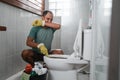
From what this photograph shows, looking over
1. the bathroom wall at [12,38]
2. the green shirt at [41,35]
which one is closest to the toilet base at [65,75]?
the green shirt at [41,35]

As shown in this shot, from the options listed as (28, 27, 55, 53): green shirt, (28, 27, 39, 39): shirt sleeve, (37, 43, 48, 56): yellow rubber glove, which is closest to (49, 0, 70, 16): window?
(28, 27, 55, 53): green shirt

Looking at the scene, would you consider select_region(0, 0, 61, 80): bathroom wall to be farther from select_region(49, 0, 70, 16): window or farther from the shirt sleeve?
select_region(49, 0, 70, 16): window

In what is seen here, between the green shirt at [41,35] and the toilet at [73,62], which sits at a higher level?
the green shirt at [41,35]

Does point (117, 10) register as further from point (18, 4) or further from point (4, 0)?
point (18, 4)

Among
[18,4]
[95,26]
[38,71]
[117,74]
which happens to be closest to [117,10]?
[117,74]

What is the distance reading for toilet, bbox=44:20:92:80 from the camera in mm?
1847

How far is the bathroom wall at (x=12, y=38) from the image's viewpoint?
1.83m

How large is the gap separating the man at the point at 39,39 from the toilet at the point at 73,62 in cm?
26

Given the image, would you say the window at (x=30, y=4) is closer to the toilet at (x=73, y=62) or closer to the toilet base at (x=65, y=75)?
the toilet at (x=73, y=62)

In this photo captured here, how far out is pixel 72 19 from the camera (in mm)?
3234

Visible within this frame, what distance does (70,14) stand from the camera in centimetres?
A: 323

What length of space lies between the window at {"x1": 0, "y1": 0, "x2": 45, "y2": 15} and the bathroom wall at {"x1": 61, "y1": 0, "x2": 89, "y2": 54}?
486 millimetres

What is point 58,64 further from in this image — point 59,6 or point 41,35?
point 59,6

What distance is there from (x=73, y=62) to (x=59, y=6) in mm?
1720
